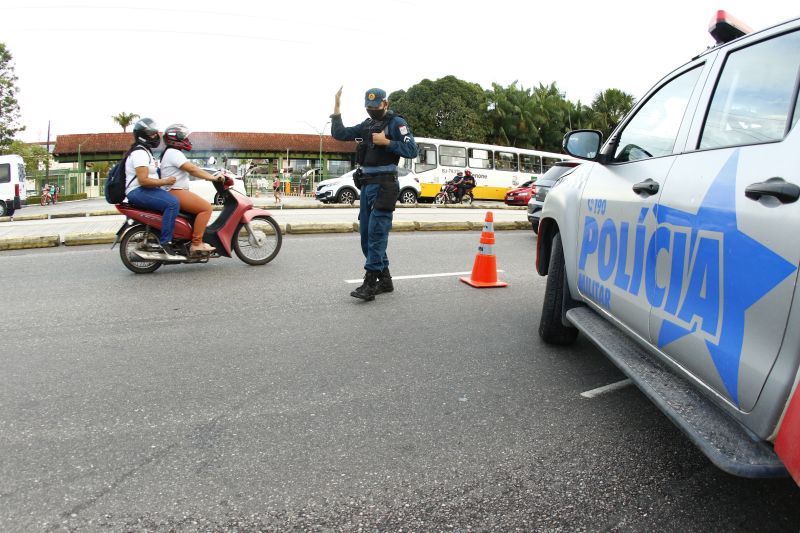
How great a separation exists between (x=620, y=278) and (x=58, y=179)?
49509 mm

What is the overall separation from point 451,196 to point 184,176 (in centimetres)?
1908

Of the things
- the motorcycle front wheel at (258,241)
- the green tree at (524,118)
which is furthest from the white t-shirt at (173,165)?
the green tree at (524,118)

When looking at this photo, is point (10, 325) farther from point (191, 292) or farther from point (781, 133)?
point (781, 133)

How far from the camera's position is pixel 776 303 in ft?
5.52

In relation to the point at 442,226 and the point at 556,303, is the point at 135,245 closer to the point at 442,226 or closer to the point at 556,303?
the point at 556,303

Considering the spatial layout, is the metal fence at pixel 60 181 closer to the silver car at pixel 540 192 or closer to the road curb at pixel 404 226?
the road curb at pixel 404 226

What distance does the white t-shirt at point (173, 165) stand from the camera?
6.59 m

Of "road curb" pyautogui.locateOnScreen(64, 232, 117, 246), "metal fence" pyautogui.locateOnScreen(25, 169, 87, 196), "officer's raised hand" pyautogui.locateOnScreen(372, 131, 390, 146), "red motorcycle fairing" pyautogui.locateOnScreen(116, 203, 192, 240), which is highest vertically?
"metal fence" pyautogui.locateOnScreen(25, 169, 87, 196)

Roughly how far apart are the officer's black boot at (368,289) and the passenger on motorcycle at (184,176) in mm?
2378

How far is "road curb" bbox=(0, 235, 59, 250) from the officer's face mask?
19.4ft

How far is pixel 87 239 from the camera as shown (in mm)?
8859

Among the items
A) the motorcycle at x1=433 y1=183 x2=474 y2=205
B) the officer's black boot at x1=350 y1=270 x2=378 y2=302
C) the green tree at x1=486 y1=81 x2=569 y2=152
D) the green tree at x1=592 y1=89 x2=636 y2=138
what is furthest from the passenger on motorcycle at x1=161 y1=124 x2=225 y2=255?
the green tree at x1=592 y1=89 x2=636 y2=138

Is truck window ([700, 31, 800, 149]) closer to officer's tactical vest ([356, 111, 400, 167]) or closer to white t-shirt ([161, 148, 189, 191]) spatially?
officer's tactical vest ([356, 111, 400, 167])

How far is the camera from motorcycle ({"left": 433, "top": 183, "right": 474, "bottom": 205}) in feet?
82.2
